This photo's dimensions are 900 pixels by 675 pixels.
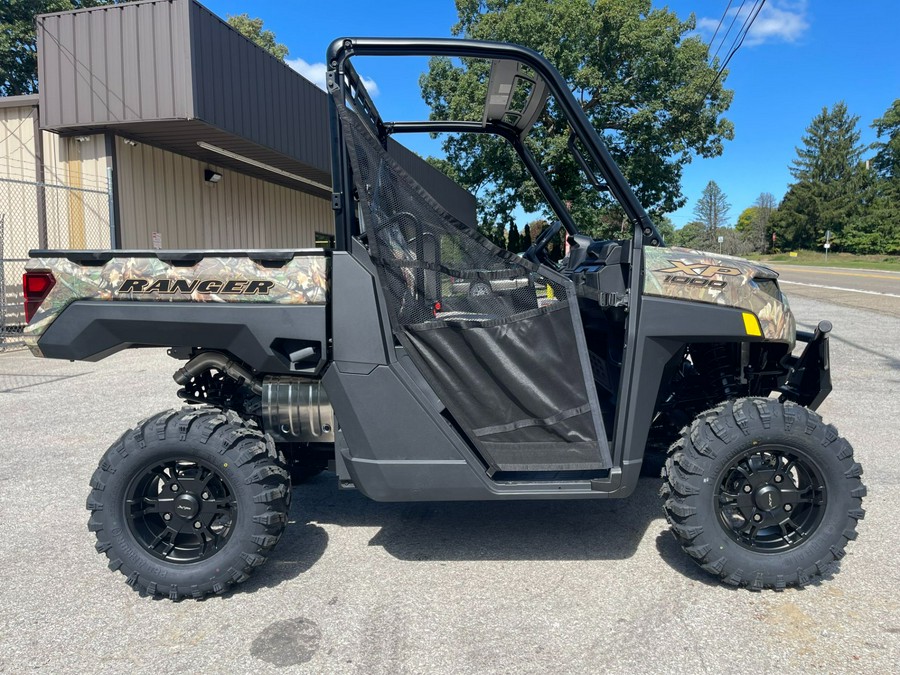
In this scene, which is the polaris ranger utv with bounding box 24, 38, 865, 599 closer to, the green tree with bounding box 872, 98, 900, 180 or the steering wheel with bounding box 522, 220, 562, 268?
the steering wheel with bounding box 522, 220, 562, 268

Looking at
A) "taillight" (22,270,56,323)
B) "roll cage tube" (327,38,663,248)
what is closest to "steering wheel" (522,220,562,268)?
"roll cage tube" (327,38,663,248)

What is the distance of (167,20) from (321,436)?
8797 millimetres

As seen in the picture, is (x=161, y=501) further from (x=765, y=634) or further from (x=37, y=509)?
(x=765, y=634)

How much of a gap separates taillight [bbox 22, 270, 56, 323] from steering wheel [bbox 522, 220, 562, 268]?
223cm

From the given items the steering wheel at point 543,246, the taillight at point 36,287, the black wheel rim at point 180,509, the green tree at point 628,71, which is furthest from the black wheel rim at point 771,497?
the green tree at point 628,71

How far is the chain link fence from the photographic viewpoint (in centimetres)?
1071

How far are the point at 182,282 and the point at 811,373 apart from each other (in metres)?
2.96

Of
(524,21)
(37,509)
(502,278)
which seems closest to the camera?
(502,278)

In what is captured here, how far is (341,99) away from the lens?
2.57 meters

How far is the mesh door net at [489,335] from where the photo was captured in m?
2.75

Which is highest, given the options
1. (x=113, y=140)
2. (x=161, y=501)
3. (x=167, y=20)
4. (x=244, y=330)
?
(x=167, y=20)

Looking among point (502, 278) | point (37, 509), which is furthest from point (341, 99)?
point (37, 509)

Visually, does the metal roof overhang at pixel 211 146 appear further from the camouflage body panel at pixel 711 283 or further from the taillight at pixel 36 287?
the camouflage body panel at pixel 711 283

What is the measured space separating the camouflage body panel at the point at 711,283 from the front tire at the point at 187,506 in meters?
1.82
